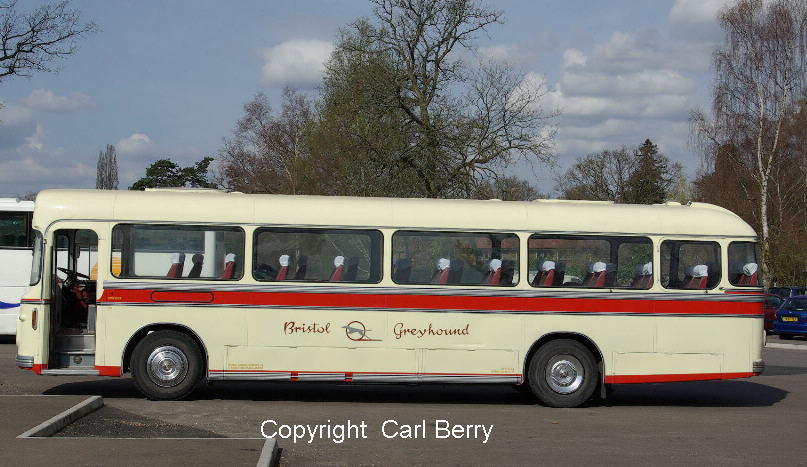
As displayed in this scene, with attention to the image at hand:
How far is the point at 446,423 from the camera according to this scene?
41.0 ft

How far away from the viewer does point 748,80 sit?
48.1 metres

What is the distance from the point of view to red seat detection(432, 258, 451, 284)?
46.5ft

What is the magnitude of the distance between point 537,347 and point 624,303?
144cm

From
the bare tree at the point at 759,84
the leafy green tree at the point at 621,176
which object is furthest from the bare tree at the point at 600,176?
the bare tree at the point at 759,84

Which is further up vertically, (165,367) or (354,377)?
(165,367)

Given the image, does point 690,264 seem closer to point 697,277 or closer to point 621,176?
point 697,277

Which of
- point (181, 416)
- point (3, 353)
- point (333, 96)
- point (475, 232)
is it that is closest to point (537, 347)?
point (475, 232)

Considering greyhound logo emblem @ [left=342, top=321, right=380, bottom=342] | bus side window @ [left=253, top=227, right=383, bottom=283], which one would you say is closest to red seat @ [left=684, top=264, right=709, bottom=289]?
bus side window @ [left=253, top=227, right=383, bottom=283]

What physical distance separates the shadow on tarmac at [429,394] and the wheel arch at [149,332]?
0.78m

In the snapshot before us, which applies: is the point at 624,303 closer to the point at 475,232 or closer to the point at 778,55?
the point at 475,232

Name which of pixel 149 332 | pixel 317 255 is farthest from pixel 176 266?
pixel 317 255

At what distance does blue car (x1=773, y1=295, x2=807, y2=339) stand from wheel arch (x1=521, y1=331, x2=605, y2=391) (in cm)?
2132

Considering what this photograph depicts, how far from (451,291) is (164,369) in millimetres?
4250

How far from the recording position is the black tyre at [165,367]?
45.4 feet
